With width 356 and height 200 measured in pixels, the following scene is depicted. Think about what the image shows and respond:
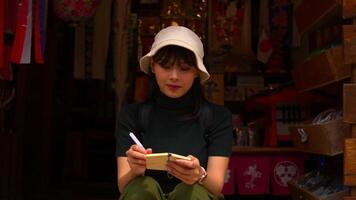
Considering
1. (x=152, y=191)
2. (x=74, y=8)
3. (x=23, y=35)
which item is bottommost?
(x=152, y=191)

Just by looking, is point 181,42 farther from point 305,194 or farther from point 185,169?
point 305,194

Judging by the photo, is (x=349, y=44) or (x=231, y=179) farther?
(x=231, y=179)

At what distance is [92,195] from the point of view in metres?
5.41

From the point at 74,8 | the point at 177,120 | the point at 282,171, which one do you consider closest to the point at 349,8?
the point at 177,120

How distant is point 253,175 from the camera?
4.74 m

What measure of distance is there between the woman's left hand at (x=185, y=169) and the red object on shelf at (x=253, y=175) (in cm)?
272

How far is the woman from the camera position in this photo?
2355mm

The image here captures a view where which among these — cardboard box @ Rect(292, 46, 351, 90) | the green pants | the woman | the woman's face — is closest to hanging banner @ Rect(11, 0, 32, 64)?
the woman

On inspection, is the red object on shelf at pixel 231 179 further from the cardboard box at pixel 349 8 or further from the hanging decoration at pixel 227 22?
the cardboard box at pixel 349 8

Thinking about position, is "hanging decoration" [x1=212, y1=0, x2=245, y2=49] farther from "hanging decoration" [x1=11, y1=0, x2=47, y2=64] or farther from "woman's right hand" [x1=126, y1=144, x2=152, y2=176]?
"woman's right hand" [x1=126, y1=144, x2=152, y2=176]

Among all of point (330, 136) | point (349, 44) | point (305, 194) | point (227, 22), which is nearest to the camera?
point (349, 44)

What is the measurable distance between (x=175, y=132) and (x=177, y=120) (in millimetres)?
65

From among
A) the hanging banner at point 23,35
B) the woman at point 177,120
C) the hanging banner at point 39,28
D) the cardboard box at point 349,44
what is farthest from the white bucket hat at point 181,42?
the hanging banner at point 39,28

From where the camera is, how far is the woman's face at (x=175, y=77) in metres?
2.37
